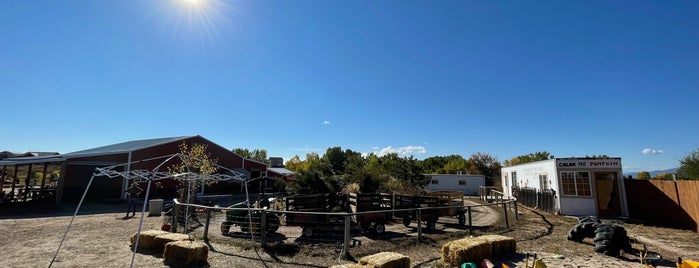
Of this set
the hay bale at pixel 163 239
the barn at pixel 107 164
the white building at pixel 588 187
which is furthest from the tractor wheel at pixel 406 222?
the barn at pixel 107 164

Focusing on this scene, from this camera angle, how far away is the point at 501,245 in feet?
27.0

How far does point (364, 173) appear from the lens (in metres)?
18.8

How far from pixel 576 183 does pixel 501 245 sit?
1061 cm

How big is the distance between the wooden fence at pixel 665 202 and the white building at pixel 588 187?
2.03 ft

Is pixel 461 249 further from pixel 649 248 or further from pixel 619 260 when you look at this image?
pixel 649 248

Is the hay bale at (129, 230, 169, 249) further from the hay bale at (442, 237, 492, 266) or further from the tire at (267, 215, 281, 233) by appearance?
the hay bale at (442, 237, 492, 266)

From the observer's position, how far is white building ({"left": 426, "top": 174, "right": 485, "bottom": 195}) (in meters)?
34.7

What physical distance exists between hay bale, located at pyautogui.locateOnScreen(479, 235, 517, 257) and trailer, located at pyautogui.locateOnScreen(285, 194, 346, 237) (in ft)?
15.9

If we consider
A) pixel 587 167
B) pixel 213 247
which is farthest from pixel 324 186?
pixel 587 167

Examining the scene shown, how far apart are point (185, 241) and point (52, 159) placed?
765 inches

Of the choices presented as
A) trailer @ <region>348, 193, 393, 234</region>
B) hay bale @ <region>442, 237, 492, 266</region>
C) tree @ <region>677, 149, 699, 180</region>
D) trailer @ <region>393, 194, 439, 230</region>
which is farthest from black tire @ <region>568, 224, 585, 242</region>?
tree @ <region>677, 149, 699, 180</region>

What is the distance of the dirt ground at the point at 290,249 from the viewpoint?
7.63m

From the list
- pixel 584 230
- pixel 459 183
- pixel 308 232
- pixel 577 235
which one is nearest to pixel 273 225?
pixel 308 232

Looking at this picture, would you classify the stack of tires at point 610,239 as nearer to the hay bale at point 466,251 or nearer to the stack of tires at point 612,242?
the stack of tires at point 612,242
